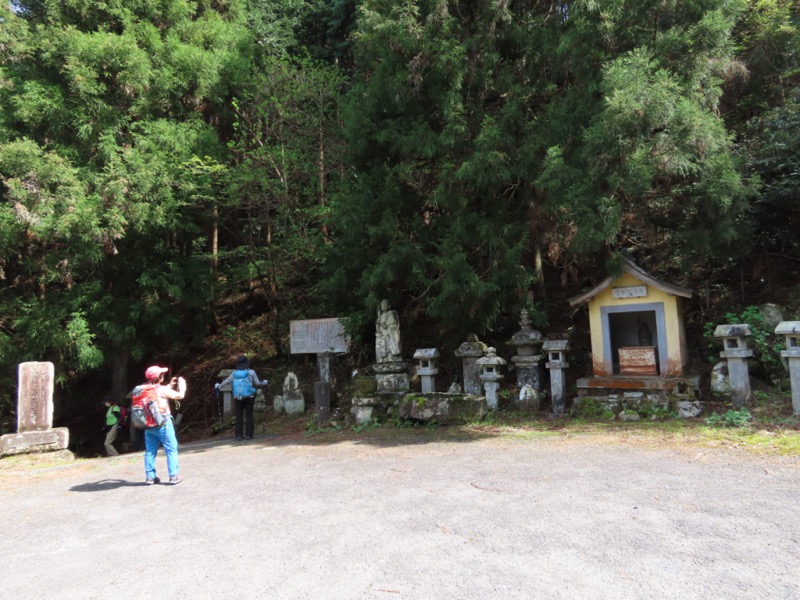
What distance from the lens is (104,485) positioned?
5.75 meters

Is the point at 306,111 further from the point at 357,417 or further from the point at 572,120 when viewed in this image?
the point at 357,417

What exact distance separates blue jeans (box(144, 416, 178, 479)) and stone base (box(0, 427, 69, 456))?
3.76 meters

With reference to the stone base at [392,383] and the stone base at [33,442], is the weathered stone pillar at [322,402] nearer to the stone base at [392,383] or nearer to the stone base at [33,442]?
the stone base at [392,383]

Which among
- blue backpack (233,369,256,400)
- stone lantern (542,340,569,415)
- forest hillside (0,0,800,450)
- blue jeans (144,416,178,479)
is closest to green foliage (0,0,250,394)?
forest hillside (0,0,800,450)

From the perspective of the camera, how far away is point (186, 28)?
1140 centimetres

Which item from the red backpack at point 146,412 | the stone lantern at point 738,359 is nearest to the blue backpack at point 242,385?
the red backpack at point 146,412

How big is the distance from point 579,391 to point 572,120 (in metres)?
4.26

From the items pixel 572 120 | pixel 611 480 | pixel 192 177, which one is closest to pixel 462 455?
pixel 611 480

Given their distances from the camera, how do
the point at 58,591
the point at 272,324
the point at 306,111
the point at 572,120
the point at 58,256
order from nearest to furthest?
1. the point at 58,591
2. the point at 572,120
3. the point at 58,256
4. the point at 306,111
5. the point at 272,324

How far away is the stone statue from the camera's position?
9156mm

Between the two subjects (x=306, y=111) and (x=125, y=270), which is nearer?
(x=125, y=270)

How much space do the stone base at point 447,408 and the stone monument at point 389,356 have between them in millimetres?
834

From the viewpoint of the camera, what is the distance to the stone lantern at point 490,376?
8.48 metres

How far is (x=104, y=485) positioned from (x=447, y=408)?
4.68m
